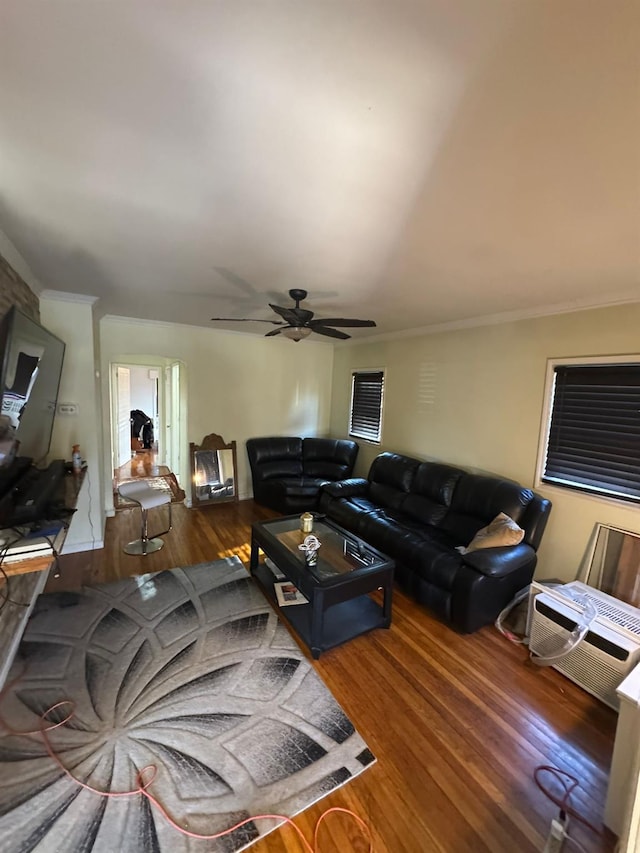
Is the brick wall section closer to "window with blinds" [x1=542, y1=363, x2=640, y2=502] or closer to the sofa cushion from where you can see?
the sofa cushion

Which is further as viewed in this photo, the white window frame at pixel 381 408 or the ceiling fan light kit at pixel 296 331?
the white window frame at pixel 381 408

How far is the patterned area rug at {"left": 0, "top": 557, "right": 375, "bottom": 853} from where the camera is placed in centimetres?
134

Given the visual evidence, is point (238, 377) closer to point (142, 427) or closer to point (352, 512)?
point (352, 512)

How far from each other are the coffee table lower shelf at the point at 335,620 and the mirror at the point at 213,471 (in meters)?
2.31

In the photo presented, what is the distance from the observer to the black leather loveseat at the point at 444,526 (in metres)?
2.45

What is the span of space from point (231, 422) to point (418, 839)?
4.39m

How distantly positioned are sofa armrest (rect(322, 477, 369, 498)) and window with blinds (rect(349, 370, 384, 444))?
3.08ft

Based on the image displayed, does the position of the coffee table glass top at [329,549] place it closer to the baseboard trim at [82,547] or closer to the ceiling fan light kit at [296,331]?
the ceiling fan light kit at [296,331]

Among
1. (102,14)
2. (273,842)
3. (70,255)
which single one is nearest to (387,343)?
(70,255)

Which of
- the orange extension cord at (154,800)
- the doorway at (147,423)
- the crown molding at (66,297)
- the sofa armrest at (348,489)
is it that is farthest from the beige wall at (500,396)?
the crown molding at (66,297)

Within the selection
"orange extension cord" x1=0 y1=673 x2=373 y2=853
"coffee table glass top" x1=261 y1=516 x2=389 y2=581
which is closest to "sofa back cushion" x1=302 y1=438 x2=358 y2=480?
"coffee table glass top" x1=261 y1=516 x2=389 y2=581

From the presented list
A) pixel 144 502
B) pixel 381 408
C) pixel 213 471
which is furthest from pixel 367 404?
pixel 144 502

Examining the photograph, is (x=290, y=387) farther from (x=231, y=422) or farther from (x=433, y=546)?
(x=433, y=546)

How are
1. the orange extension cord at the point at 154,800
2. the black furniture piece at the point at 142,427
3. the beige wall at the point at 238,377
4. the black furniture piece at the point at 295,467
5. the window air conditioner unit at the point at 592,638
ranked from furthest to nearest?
the black furniture piece at the point at 142,427 < the black furniture piece at the point at 295,467 < the beige wall at the point at 238,377 < the window air conditioner unit at the point at 592,638 < the orange extension cord at the point at 154,800
